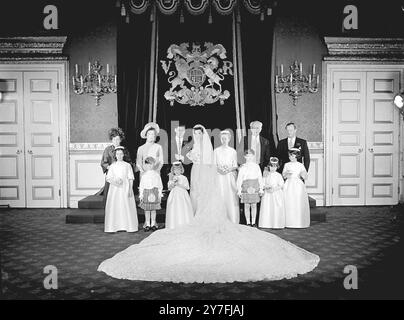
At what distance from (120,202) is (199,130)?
1.44 metres

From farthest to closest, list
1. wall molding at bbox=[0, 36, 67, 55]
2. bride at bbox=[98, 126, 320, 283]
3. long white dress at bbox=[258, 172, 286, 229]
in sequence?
wall molding at bbox=[0, 36, 67, 55], long white dress at bbox=[258, 172, 286, 229], bride at bbox=[98, 126, 320, 283]

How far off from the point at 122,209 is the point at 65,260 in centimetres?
160

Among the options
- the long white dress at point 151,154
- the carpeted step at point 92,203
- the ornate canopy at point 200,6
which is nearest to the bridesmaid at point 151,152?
the long white dress at point 151,154

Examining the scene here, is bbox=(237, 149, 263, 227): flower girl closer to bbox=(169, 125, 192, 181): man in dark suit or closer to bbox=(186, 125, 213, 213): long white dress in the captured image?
bbox=(186, 125, 213, 213): long white dress

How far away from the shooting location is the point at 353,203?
9383 millimetres

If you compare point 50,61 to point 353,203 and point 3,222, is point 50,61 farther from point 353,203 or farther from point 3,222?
point 353,203

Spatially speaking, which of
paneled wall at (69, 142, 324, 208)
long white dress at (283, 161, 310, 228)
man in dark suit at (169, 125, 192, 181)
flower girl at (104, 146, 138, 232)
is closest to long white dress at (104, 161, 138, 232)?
flower girl at (104, 146, 138, 232)

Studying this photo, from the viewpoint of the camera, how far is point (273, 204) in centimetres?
709

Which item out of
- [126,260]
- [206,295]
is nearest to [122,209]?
[126,260]

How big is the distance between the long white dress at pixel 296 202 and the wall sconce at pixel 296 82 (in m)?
2.38

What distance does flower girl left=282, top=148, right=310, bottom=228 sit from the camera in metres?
7.10

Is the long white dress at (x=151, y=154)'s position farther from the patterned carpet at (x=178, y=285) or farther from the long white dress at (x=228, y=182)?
the patterned carpet at (x=178, y=285)

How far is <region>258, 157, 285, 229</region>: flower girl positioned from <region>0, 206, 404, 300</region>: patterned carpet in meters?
0.22

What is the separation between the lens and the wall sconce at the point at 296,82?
9.13 meters
